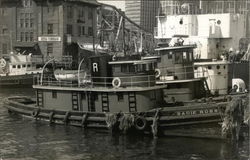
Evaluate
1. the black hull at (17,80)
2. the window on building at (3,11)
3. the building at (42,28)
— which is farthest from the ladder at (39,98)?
the window on building at (3,11)

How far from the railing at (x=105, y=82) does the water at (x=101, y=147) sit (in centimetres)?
328

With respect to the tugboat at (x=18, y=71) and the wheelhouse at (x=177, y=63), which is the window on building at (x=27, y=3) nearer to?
the tugboat at (x=18, y=71)

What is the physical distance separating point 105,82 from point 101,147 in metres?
6.04

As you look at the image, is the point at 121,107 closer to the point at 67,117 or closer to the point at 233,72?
the point at 67,117

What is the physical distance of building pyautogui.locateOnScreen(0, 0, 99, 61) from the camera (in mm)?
84250

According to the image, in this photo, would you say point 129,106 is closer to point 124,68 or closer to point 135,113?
point 135,113

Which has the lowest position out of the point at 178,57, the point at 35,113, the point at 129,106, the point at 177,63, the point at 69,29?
the point at 35,113

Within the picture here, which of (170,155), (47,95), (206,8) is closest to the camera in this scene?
(170,155)

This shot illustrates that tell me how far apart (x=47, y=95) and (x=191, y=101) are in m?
11.1

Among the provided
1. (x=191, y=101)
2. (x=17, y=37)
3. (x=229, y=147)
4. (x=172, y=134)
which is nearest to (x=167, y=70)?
(x=191, y=101)

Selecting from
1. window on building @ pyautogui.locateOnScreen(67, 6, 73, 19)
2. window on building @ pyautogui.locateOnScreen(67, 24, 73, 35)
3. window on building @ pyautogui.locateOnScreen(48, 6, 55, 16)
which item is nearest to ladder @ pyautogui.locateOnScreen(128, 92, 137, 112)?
window on building @ pyautogui.locateOnScreen(67, 24, 73, 35)

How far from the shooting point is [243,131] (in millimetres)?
30078

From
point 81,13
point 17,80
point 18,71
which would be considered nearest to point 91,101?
point 17,80

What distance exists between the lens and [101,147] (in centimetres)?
2788
